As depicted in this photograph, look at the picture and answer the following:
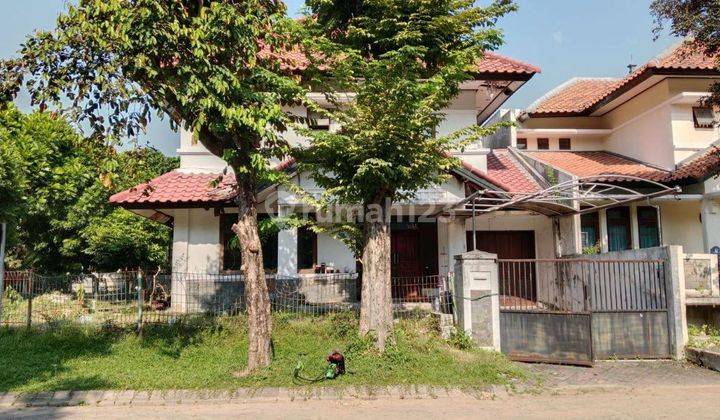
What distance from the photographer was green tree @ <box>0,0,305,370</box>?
275 inches

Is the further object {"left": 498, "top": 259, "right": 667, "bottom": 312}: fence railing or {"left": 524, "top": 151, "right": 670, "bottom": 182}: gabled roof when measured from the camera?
{"left": 524, "top": 151, "right": 670, "bottom": 182}: gabled roof

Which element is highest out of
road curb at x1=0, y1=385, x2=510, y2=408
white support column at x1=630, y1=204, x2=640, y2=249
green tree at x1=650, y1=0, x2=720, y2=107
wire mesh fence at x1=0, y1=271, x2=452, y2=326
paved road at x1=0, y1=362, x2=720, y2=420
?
green tree at x1=650, y1=0, x2=720, y2=107

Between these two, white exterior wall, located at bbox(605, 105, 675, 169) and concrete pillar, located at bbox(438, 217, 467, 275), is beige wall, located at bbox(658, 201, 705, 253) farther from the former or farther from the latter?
concrete pillar, located at bbox(438, 217, 467, 275)

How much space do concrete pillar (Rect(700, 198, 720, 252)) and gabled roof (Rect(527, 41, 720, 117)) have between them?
11.7 ft

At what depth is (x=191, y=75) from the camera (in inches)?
282

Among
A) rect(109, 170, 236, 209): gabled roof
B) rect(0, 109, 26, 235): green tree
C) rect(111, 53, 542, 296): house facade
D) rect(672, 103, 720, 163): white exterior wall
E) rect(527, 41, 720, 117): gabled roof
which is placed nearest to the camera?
rect(0, 109, 26, 235): green tree

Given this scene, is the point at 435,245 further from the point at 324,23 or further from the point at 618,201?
the point at 324,23

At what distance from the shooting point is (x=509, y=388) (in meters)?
7.29

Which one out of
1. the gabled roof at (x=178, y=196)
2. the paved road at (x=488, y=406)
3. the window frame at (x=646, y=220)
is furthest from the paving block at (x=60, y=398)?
the window frame at (x=646, y=220)

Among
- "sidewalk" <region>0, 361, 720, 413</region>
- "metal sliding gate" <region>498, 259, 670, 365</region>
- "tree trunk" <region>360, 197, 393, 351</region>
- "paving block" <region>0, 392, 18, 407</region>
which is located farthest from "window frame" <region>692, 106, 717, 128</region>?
"paving block" <region>0, 392, 18, 407</region>

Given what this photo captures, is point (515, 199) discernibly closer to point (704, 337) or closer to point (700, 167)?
point (704, 337)

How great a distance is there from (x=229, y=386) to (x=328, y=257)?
5.82m

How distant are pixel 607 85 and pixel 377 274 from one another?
1426cm

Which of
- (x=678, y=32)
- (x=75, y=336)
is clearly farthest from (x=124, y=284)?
(x=678, y=32)
